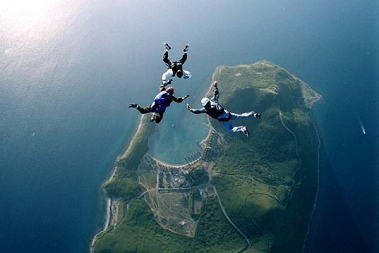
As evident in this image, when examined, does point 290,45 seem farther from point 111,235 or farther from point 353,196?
point 111,235

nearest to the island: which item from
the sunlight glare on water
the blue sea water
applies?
the blue sea water

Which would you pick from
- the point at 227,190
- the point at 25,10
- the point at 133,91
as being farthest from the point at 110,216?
the point at 25,10

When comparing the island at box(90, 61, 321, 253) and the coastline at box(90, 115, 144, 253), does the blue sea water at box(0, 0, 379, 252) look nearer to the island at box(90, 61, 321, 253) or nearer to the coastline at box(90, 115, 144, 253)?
the coastline at box(90, 115, 144, 253)

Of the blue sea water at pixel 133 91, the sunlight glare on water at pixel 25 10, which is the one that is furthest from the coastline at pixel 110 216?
the sunlight glare on water at pixel 25 10

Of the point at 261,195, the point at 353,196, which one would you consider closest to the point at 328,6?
the point at 353,196

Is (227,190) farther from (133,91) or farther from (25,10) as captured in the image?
(25,10)

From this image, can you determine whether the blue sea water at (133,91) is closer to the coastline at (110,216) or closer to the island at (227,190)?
the coastline at (110,216)
